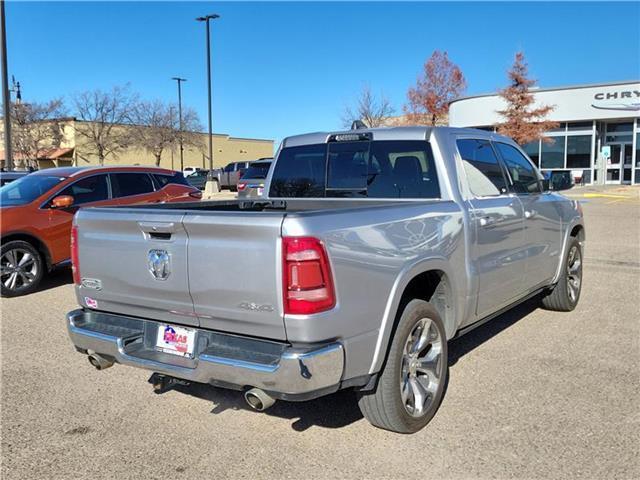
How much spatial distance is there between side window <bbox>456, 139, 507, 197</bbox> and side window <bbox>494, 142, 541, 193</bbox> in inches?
9.3

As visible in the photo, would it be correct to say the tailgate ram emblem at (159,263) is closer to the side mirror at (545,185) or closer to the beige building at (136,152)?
the side mirror at (545,185)

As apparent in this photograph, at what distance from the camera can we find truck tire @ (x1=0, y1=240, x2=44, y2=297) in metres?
7.80

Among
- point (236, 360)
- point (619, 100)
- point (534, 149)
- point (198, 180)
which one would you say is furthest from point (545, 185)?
point (198, 180)

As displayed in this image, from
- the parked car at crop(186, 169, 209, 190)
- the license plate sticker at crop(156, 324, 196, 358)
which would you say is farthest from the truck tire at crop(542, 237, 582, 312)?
the parked car at crop(186, 169, 209, 190)

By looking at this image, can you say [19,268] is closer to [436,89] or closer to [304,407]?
[304,407]

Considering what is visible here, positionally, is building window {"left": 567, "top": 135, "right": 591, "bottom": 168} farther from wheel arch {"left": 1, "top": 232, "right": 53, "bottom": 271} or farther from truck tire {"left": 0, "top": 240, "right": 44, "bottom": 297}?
truck tire {"left": 0, "top": 240, "right": 44, "bottom": 297}

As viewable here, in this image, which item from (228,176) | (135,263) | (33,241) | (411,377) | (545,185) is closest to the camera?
(135,263)

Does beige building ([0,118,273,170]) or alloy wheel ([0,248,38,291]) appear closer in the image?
alloy wheel ([0,248,38,291])

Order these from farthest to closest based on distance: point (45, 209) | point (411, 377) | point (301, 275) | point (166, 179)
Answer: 1. point (166, 179)
2. point (45, 209)
3. point (411, 377)
4. point (301, 275)

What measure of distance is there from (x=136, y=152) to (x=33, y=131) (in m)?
12.6

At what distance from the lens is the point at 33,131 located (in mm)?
51969

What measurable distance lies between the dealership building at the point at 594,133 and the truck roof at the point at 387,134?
3080cm

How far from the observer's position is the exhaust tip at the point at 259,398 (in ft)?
9.73

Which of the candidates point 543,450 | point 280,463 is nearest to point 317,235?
point 280,463
